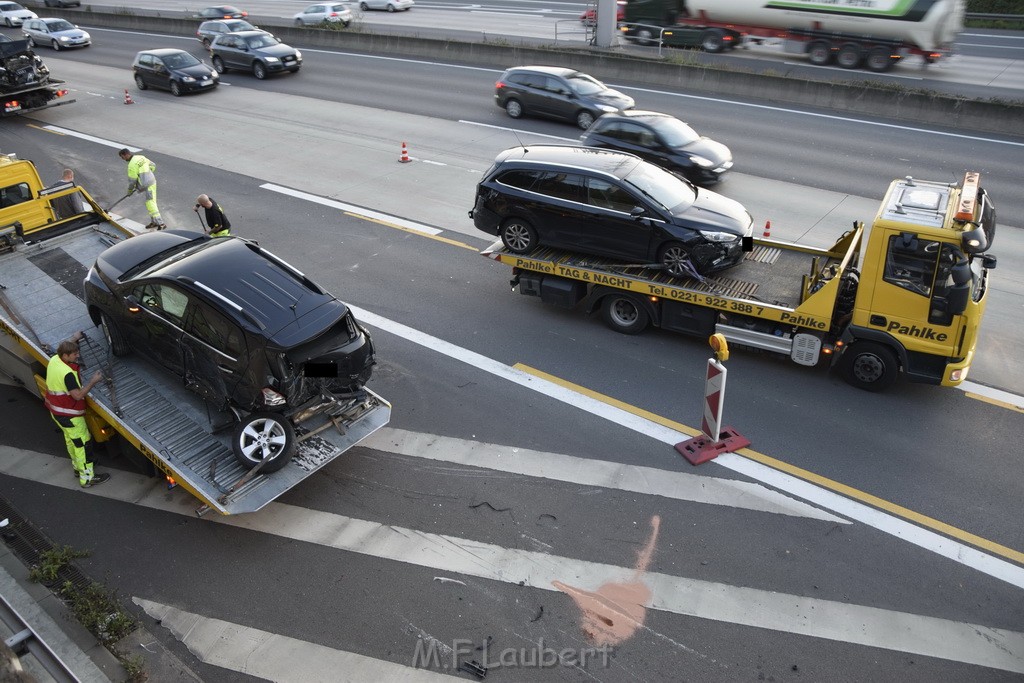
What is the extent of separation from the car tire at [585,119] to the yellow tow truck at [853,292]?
404 inches

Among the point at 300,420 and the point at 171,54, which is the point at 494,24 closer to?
the point at 171,54

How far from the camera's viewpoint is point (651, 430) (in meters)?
9.16

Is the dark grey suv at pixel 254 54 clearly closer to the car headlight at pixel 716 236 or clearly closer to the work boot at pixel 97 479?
the car headlight at pixel 716 236

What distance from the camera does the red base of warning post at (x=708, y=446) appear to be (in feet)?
28.3

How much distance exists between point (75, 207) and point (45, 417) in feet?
12.8

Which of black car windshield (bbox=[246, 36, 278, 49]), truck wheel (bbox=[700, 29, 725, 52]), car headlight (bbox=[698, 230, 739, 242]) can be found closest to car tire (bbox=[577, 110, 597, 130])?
car headlight (bbox=[698, 230, 739, 242])

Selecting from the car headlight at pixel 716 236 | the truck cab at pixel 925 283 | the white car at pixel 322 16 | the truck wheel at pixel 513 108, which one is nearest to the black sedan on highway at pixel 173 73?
the truck wheel at pixel 513 108

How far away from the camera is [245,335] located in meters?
7.65

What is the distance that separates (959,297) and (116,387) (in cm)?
928

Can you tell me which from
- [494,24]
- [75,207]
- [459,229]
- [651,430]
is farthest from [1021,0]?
[75,207]

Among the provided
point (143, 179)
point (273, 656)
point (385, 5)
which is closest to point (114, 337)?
point (273, 656)

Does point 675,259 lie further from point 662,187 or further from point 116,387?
point 116,387

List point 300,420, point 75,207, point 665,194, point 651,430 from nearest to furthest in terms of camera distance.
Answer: point 300,420, point 651,430, point 665,194, point 75,207

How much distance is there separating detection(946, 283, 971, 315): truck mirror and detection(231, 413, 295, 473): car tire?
23.8ft
